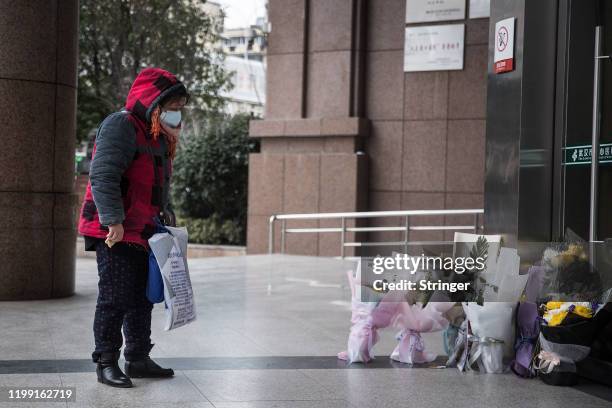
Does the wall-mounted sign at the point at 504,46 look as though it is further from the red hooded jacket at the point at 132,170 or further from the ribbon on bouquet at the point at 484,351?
the red hooded jacket at the point at 132,170

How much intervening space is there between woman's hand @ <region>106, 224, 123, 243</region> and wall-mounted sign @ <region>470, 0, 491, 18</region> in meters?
10.2

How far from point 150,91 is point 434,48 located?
32.0ft

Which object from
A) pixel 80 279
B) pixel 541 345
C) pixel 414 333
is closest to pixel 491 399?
pixel 541 345

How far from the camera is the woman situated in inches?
179

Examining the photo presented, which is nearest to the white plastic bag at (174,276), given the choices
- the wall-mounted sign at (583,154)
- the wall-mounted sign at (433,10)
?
the wall-mounted sign at (583,154)

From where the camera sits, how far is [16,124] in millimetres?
7656

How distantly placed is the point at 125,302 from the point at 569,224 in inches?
121

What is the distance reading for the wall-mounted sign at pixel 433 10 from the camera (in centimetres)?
1375

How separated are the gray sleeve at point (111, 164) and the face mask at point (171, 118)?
19cm

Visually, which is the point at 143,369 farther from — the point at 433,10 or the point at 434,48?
the point at 433,10

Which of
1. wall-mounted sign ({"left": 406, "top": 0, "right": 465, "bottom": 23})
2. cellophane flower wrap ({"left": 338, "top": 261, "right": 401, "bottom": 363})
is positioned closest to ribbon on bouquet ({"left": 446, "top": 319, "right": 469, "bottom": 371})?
cellophane flower wrap ({"left": 338, "top": 261, "right": 401, "bottom": 363})

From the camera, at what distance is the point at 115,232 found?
14.6 feet

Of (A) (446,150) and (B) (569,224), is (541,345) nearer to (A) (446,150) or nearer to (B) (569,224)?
(B) (569,224)

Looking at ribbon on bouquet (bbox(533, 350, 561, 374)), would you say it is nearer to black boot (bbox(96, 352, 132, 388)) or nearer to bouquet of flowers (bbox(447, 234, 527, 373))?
bouquet of flowers (bbox(447, 234, 527, 373))
